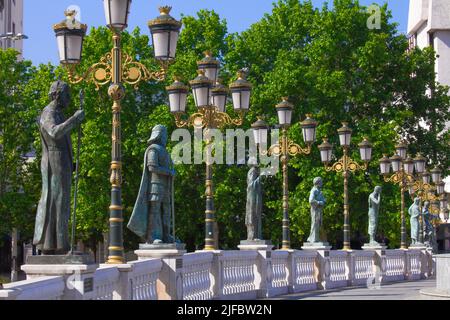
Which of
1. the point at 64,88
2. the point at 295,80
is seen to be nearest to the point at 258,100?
the point at 295,80

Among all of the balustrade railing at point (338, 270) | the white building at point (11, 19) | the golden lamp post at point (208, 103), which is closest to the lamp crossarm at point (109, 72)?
the golden lamp post at point (208, 103)

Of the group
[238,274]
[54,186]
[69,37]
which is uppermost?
[69,37]

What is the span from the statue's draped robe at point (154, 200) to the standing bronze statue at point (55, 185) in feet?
14.9

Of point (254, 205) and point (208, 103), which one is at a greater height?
point (208, 103)

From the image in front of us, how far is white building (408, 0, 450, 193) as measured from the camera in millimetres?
78625

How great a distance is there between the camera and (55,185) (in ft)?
38.1

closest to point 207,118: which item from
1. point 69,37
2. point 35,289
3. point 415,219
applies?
point 69,37

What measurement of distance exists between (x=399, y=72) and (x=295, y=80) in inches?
248

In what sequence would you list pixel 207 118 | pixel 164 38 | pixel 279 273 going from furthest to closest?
pixel 279 273 → pixel 207 118 → pixel 164 38

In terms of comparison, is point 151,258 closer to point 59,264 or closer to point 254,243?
point 59,264

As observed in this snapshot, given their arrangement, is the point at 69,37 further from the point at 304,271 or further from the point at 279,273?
the point at 304,271

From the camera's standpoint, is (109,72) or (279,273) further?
(279,273)

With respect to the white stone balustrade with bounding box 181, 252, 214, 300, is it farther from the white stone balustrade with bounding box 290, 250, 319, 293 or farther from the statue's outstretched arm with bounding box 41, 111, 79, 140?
the white stone balustrade with bounding box 290, 250, 319, 293

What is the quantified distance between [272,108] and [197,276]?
2738cm
